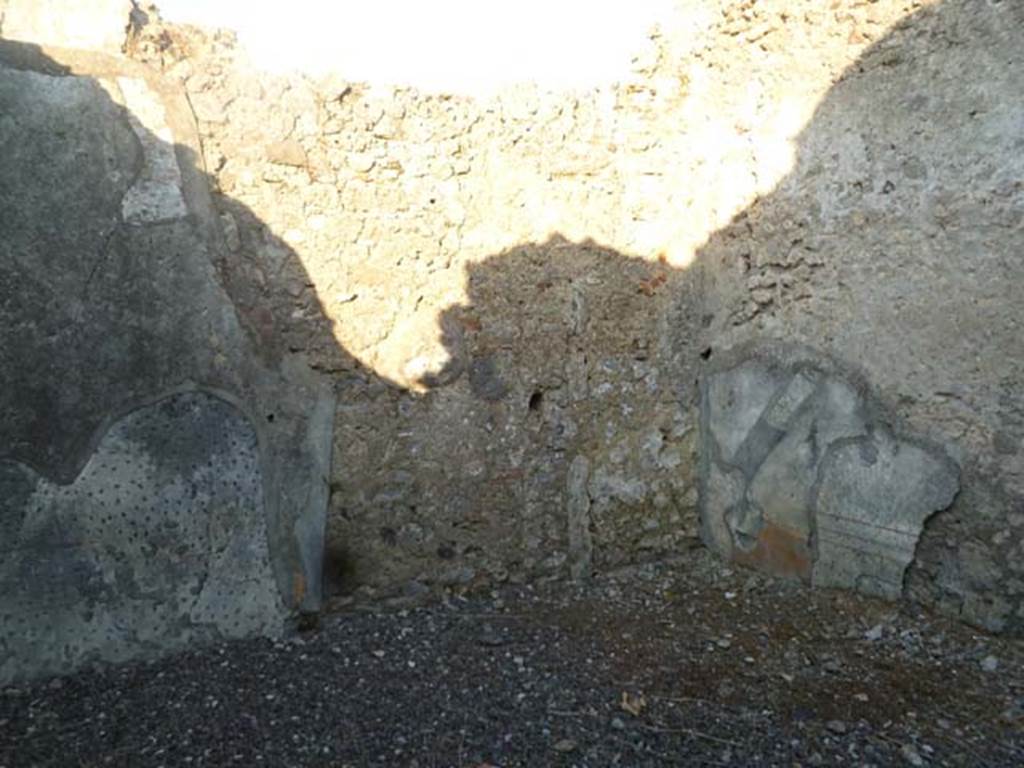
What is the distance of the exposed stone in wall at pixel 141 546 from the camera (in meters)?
1.87

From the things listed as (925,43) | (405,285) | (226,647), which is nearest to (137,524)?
(226,647)

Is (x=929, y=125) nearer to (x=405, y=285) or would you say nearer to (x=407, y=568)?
(x=405, y=285)

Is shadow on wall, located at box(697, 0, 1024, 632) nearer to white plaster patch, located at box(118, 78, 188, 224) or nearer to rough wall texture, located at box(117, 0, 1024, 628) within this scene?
rough wall texture, located at box(117, 0, 1024, 628)

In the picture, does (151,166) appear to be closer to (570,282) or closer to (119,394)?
(119,394)

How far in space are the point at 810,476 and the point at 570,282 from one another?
1175 millimetres

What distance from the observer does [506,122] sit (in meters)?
2.45

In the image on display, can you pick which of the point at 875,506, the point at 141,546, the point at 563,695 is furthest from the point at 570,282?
the point at 141,546

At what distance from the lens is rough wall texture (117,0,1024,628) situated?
1.94 meters

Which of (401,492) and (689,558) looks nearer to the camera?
(401,492)

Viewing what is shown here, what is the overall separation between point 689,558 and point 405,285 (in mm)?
1646

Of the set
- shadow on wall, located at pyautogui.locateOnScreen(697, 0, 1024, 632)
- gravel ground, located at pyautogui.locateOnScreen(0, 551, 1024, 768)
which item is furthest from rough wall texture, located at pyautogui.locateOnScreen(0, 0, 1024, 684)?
gravel ground, located at pyautogui.locateOnScreen(0, 551, 1024, 768)

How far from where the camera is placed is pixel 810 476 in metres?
2.29

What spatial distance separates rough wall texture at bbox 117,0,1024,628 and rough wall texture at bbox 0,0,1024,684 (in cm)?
1

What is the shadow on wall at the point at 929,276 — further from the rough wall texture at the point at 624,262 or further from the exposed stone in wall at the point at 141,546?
the exposed stone in wall at the point at 141,546
